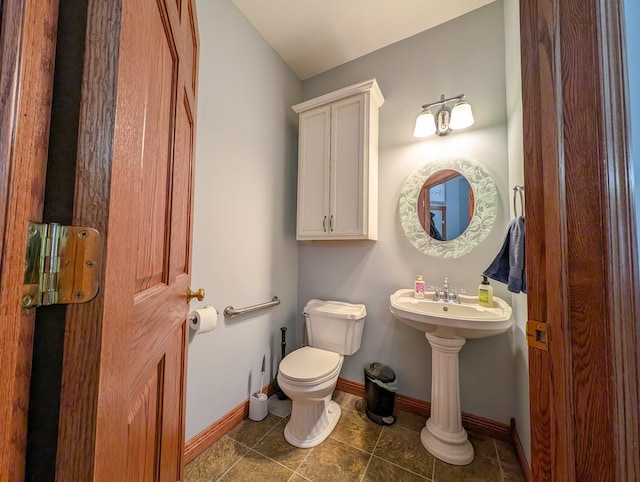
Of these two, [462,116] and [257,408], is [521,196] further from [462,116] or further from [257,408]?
[257,408]

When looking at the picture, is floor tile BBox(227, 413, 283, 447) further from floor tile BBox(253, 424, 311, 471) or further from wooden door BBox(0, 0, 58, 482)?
wooden door BBox(0, 0, 58, 482)

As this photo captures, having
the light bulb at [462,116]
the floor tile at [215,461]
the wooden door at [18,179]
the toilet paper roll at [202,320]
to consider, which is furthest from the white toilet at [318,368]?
the light bulb at [462,116]

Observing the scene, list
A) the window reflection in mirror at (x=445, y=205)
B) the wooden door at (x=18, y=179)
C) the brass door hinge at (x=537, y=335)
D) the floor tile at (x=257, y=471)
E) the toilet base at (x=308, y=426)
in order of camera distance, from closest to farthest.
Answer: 1. the wooden door at (x=18, y=179)
2. the brass door hinge at (x=537, y=335)
3. the floor tile at (x=257, y=471)
4. the toilet base at (x=308, y=426)
5. the window reflection in mirror at (x=445, y=205)

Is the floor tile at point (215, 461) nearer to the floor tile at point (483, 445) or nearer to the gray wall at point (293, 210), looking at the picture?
the gray wall at point (293, 210)

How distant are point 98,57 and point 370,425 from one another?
197 cm

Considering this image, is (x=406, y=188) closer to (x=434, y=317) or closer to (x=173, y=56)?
(x=434, y=317)

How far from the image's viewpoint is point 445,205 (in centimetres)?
170

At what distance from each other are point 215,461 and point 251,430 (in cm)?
25

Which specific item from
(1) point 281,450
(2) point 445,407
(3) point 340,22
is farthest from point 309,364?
(3) point 340,22

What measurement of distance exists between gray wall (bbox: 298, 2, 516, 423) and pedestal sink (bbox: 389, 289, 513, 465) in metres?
0.21

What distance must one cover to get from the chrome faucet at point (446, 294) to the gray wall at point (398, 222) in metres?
0.05

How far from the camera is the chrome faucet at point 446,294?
61.3 inches

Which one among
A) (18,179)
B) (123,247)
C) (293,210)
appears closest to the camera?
(18,179)

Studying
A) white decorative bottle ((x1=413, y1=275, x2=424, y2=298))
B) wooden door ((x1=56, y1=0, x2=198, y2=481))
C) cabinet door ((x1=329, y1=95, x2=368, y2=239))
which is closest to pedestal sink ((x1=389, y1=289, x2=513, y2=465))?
white decorative bottle ((x1=413, y1=275, x2=424, y2=298))
